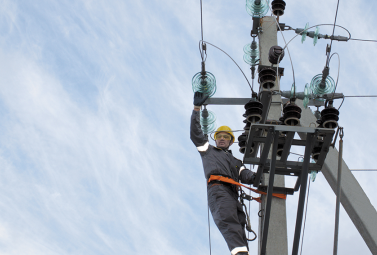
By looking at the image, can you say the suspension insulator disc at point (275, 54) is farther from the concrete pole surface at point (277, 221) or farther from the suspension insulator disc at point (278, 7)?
the suspension insulator disc at point (278, 7)

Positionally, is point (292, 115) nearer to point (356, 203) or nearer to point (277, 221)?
point (277, 221)

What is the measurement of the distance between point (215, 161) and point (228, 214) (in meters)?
0.75

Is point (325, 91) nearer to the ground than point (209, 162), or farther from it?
farther from it

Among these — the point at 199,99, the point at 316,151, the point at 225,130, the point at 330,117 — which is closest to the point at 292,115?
the point at 330,117

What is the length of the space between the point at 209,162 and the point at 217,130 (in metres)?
0.99

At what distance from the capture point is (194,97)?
5859 mm

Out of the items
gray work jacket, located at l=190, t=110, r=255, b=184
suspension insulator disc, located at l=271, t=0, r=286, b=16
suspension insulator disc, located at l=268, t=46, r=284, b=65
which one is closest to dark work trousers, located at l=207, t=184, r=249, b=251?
gray work jacket, located at l=190, t=110, r=255, b=184

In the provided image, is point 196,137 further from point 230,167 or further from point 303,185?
point 303,185

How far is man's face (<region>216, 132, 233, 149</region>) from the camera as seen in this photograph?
253 inches

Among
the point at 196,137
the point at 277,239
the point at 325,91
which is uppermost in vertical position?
the point at 325,91

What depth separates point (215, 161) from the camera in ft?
18.8

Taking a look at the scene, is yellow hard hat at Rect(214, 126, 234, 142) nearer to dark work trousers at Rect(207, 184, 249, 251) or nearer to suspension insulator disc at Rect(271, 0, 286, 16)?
dark work trousers at Rect(207, 184, 249, 251)

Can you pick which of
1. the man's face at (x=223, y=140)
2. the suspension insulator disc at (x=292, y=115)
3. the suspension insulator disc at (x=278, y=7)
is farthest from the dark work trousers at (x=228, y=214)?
the suspension insulator disc at (x=278, y=7)

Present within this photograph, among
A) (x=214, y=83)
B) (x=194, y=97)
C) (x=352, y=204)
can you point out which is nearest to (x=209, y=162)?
(x=194, y=97)
